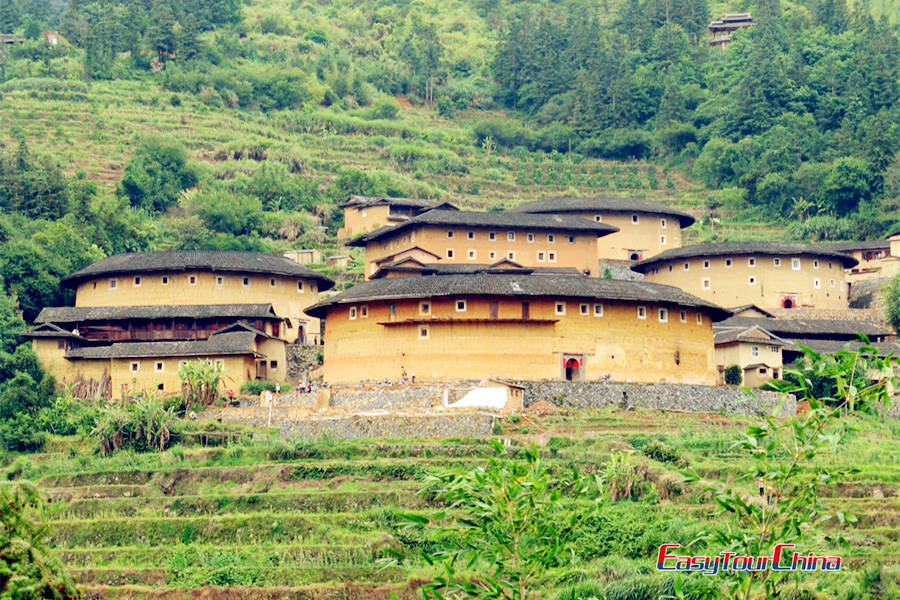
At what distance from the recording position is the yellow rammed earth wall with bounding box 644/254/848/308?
55.8 m

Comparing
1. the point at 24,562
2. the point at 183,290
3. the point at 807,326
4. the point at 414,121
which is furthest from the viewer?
the point at 414,121

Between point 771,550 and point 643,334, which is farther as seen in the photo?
point 643,334

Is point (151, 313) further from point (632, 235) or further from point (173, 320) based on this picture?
point (632, 235)

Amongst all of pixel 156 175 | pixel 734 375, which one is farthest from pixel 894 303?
pixel 156 175

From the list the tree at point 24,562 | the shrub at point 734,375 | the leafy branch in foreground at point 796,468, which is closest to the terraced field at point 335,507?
the shrub at point 734,375

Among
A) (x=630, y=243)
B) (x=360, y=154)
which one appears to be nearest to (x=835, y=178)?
(x=630, y=243)

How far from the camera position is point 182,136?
259 feet

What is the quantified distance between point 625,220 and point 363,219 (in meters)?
13.1

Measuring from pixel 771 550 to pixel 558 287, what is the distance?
28.6m

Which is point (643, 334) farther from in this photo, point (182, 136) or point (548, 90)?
point (548, 90)

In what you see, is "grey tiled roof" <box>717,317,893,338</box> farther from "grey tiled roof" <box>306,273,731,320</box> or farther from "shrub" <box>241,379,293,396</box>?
"shrub" <box>241,379,293,396</box>

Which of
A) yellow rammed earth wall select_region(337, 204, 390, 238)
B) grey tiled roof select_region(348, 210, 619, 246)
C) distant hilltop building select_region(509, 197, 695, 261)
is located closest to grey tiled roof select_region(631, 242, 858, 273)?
grey tiled roof select_region(348, 210, 619, 246)

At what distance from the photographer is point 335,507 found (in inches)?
1186

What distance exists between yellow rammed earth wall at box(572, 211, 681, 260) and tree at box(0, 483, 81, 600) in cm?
4654
